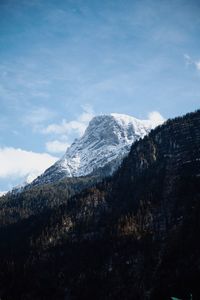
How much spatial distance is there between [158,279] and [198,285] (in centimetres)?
3255

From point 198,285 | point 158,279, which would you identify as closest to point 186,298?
point 198,285

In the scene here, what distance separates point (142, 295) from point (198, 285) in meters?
40.6

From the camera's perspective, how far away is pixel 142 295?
195 m

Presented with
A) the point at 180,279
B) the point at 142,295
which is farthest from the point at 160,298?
the point at 142,295

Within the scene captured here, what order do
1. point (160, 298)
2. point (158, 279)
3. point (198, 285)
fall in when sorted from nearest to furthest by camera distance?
point (198, 285) < point (160, 298) < point (158, 279)

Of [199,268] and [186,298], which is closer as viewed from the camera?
[186,298]

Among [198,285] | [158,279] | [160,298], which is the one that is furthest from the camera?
[158,279]

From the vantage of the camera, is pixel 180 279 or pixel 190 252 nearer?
pixel 180 279

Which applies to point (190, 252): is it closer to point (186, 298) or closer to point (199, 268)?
point (199, 268)

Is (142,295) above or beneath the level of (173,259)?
beneath

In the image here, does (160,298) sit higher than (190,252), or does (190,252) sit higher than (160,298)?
(190,252)

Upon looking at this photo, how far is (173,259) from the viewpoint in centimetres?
19575

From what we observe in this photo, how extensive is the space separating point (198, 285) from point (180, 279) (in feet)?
49.7

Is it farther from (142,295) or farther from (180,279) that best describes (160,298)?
(142,295)
